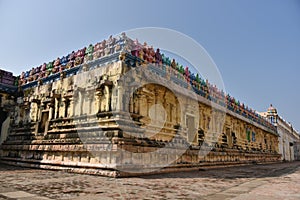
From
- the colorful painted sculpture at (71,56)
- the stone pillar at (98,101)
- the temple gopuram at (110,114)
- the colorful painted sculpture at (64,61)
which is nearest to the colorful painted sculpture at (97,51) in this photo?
the temple gopuram at (110,114)

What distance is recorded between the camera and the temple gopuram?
9117 mm

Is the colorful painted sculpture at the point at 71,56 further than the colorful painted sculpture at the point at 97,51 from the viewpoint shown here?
Yes

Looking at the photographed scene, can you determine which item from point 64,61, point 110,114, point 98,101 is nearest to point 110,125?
point 110,114

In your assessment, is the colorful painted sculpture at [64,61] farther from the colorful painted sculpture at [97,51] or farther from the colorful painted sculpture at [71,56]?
the colorful painted sculpture at [97,51]

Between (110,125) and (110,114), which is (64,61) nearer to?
(110,114)

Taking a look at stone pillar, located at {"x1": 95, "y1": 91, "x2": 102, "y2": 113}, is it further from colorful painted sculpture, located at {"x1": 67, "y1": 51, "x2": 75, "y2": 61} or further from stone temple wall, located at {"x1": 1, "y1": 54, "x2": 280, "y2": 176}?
colorful painted sculpture, located at {"x1": 67, "y1": 51, "x2": 75, "y2": 61}

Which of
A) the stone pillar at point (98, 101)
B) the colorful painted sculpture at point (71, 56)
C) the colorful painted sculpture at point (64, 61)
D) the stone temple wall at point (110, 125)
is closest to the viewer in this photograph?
the stone temple wall at point (110, 125)

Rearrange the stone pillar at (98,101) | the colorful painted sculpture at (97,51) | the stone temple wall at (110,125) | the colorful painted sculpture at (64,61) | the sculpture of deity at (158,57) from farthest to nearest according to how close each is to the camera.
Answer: the colorful painted sculpture at (64,61) < the sculpture of deity at (158,57) < the colorful painted sculpture at (97,51) < the stone pillar at (98,101) < the stone temple wall at (110,125)

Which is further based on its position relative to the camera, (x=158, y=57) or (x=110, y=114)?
(x=158, y=57)

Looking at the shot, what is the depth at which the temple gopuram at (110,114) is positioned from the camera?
912cm

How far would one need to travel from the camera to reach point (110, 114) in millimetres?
9562

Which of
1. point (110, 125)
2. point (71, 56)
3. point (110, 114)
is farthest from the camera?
point (71, 56)

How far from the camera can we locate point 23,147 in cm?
1249

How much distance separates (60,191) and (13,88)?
45.6 ft
